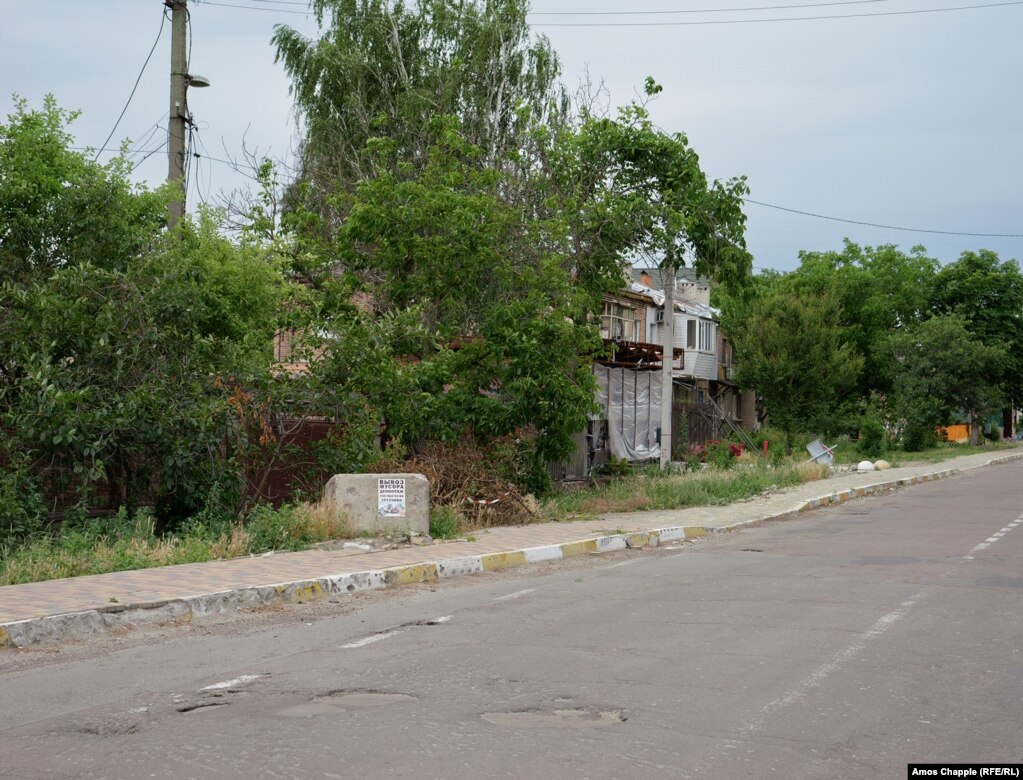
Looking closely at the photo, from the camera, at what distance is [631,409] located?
3061cm

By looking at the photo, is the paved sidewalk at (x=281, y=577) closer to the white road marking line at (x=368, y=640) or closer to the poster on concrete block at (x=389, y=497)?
the poster on concrete block at (x=389, y=497)

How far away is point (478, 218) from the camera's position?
1919 centimetres

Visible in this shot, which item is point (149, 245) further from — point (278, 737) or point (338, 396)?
point (278, 737)

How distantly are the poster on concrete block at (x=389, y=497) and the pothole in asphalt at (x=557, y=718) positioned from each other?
8.31 meters

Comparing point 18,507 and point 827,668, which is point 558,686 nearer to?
point 827,668

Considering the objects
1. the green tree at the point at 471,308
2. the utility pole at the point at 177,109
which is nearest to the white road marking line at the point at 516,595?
the green tree at the point at 471,308

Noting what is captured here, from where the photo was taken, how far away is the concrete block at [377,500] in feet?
46.5

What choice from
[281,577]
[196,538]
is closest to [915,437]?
[196,538]

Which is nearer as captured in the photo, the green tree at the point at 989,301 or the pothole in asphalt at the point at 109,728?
the pothole in asphalt at the point at 109,728

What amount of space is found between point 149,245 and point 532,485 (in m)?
7.97

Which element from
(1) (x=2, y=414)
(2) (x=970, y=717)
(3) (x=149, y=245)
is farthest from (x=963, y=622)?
(3) (x=149, y=245)

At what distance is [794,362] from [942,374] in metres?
10.2

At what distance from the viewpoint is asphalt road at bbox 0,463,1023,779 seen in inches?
205

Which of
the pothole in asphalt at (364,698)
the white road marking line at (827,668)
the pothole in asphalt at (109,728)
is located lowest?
the pothole in asphalt at (109,728)
